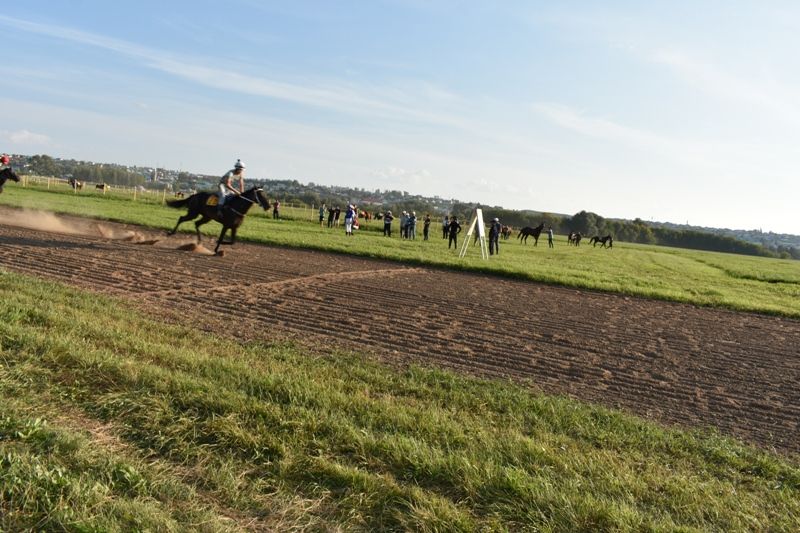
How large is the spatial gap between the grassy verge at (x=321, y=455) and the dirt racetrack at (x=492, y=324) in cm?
153

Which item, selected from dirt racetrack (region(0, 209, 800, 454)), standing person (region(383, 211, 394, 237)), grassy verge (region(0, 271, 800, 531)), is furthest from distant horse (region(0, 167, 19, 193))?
standing person (region(383, 211, 394, 237))

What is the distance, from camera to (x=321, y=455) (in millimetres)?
4297

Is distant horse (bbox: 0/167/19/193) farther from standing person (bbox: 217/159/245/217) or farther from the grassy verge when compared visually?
the grassy verge

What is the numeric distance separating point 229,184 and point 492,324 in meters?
9.74

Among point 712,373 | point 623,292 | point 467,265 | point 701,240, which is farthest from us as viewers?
point 701,240

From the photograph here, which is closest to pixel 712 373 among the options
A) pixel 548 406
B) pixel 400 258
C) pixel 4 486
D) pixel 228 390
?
pixel 548 406

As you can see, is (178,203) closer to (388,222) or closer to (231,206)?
(231,206)

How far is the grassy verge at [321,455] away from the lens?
358 centimetres

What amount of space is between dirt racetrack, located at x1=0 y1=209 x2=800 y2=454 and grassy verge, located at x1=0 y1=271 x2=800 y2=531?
1.53 m

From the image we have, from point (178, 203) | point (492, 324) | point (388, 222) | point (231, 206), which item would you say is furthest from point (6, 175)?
point (388, 222)

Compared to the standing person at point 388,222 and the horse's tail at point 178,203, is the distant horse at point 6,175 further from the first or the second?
the standing person at point 388,222

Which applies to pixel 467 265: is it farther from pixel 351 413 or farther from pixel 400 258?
pixel 351 413

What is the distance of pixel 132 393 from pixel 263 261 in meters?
13.1

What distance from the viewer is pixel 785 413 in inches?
288
